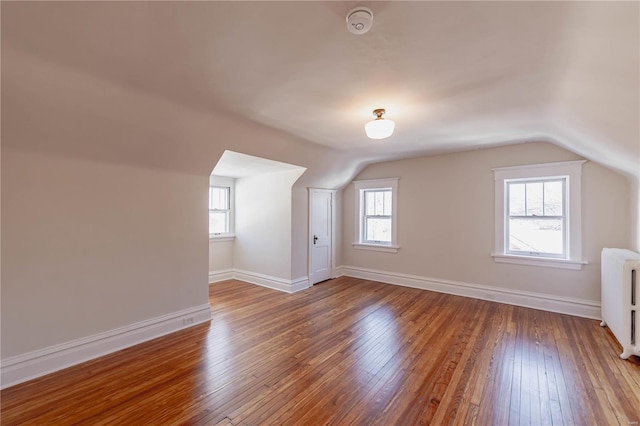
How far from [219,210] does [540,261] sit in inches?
219

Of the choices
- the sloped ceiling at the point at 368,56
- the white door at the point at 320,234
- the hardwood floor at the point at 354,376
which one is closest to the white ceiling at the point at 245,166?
the white door at the point at 320,234

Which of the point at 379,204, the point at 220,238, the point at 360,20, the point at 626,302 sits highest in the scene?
the point at 360,20

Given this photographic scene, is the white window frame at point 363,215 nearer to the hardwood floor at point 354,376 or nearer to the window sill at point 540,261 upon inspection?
the window sill at point 540,261

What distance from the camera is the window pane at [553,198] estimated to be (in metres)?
3.88

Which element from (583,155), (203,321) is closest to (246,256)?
(203,321)

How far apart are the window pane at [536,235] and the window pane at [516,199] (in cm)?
13

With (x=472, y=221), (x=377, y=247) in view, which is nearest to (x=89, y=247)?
(x=377, y=247)

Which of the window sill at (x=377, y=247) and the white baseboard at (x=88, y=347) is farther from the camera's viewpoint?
the window sill at (x=377, y=247)

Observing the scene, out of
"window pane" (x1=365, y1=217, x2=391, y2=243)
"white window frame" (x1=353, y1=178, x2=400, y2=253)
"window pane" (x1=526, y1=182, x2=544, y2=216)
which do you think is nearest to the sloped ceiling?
"window pane" (x1=526, y1=182, x2=544, y2=216)

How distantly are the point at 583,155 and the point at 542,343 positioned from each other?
251 cm

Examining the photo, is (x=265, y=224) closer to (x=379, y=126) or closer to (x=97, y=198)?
(x=97, y=198)

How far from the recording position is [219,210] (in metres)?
5.56

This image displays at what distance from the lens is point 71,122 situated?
2207 mm

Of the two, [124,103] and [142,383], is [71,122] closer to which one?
[124,103]
